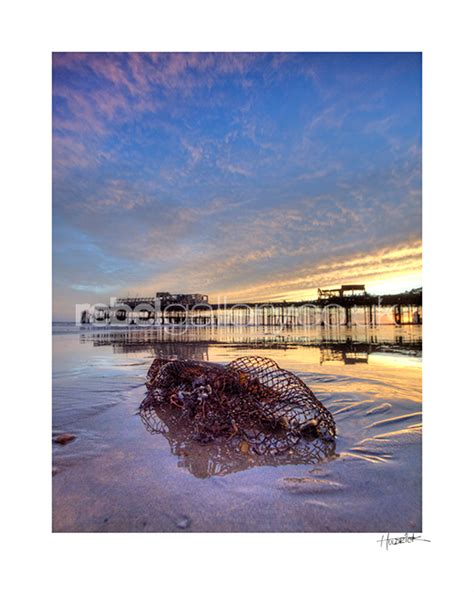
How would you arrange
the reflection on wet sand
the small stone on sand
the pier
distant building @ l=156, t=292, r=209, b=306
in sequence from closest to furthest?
the reflection on wet sand → the small stone on sand → distant building @ l=156, t=292, r=209, b=306 → the pier

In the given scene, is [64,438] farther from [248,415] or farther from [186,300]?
[186,300]

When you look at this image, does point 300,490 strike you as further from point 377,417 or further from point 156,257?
point 156,257

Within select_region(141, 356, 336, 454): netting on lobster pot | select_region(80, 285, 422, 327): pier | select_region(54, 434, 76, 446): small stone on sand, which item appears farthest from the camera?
select_region(80, 285, 422, 327): pier

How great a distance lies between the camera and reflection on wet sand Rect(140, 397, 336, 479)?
7.83 feet

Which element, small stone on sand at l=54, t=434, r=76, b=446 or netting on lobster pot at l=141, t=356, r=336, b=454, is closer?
netting on lobster pot at l=141, t=356, r=336, b=454

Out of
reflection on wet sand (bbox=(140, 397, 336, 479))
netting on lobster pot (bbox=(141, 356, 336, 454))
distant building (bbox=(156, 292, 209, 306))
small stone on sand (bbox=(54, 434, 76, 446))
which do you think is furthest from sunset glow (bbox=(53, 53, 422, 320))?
distant building (bbox=(156, 292, 209, 306))
